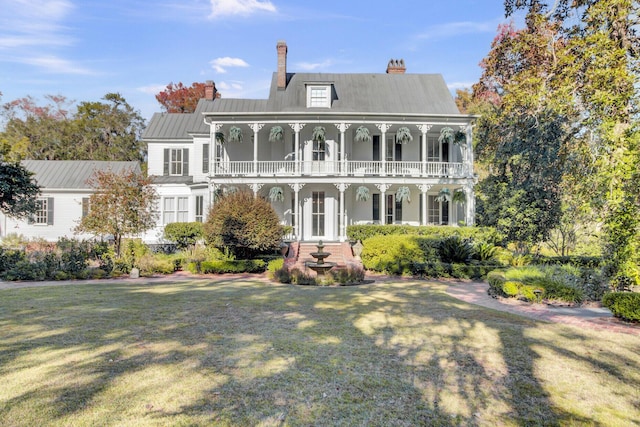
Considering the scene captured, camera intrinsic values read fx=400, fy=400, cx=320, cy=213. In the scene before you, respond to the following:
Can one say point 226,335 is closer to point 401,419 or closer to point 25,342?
point 25,342

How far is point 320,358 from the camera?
19.0ft

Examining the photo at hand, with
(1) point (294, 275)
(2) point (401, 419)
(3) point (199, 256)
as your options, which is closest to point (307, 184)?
(3) point (199, 256)

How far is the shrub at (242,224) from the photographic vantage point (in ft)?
55.9

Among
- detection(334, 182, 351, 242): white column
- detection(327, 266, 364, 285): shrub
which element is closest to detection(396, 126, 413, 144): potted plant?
detection(334, 182, 351, 242): white column

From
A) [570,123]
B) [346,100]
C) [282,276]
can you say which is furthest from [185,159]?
[570,123]

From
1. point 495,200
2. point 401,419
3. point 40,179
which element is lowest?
point 401,419

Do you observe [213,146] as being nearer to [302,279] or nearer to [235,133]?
[235,133]

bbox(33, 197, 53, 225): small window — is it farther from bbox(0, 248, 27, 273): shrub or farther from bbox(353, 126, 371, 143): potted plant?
bbox(353, 126, 371, 143): potted plant

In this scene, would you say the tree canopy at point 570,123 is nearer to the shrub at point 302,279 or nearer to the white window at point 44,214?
the shrub at point 302,279

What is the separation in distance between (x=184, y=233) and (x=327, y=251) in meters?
8.20

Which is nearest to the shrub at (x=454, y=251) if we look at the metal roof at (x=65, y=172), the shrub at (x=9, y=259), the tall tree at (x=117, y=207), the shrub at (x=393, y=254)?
the shrub at (x=393, y=254)

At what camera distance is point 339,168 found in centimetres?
2342

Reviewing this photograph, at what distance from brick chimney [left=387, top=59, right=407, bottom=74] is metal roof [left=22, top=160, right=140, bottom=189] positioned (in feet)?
62.0

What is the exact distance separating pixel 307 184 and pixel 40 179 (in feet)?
61.9
